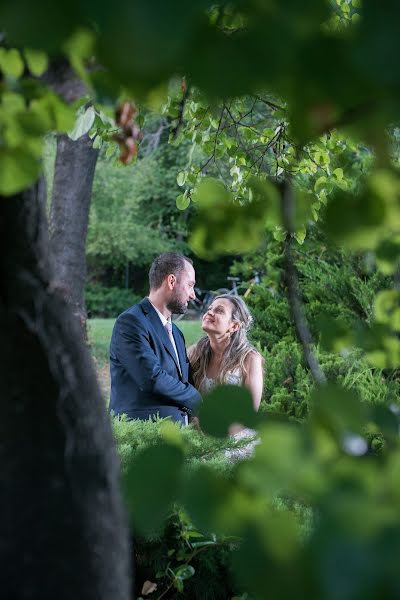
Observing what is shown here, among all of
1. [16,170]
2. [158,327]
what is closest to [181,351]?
[158,327]

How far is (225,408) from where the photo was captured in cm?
79

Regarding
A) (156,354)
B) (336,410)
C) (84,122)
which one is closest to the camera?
(336,410)

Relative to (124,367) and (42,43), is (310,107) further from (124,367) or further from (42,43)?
(124,367)

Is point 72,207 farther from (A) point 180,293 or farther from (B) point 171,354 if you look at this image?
(B) point 171,354

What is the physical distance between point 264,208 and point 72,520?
0.40m

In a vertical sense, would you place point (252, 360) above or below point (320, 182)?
below

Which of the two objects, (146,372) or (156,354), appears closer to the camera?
(146,372)

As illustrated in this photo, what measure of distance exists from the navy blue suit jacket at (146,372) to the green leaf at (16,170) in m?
4.38

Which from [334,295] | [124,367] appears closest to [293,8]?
[124,367]

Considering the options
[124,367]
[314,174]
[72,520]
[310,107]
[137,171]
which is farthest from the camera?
[137,171]

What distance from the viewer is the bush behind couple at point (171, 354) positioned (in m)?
5.09

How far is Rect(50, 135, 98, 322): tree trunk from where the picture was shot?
415 inches

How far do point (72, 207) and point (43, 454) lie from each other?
10.1 metres

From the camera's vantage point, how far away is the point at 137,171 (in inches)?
1178
